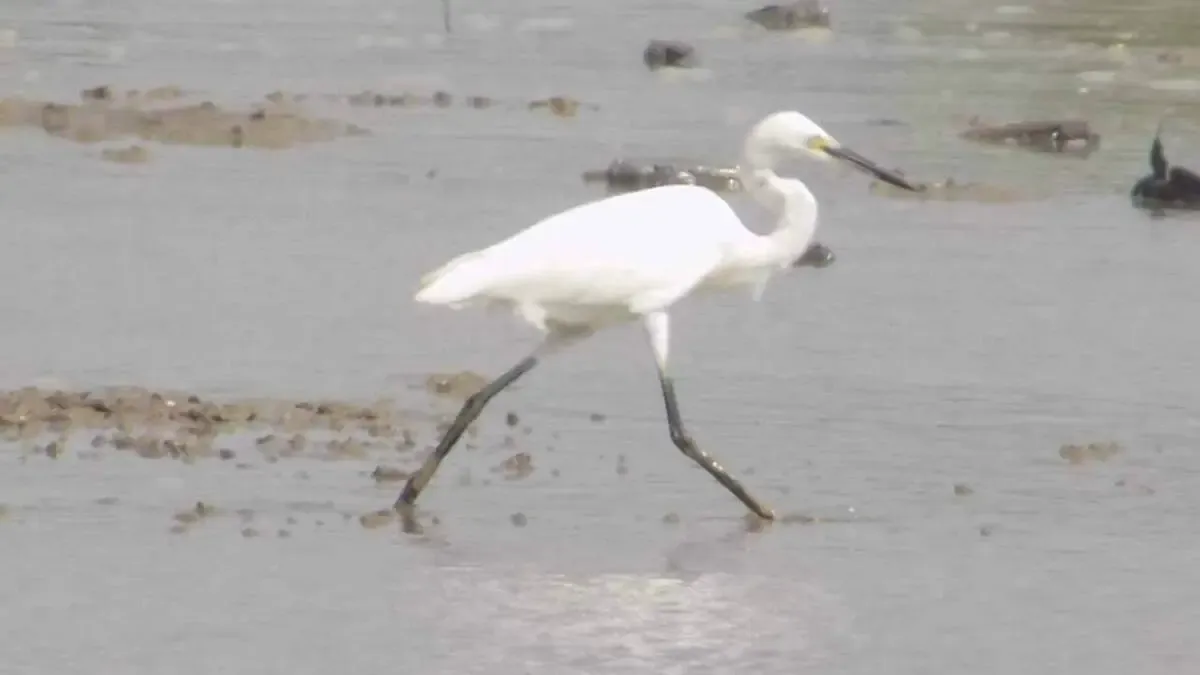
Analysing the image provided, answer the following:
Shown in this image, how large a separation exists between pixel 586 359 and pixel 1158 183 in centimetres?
692

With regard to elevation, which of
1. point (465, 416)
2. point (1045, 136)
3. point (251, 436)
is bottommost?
point (1045, 136)

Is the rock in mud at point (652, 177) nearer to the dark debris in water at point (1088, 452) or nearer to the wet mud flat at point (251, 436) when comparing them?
the wet mud flat at point (251, 436)

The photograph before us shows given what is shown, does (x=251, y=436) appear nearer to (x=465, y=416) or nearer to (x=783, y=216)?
(x=465, y=416)

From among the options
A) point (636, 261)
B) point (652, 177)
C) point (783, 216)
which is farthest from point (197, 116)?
point (636, 261)

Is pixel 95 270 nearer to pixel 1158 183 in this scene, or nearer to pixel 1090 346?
pixel 1090 346

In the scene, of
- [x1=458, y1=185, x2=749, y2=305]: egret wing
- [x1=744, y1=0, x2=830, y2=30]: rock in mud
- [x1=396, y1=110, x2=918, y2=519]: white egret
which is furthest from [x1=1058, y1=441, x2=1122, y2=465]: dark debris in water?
[x1=744, y1=0, x2=830, y2=30]: rock in mud

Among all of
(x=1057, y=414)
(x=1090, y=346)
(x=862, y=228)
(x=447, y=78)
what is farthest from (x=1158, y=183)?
(x=447, y=78)

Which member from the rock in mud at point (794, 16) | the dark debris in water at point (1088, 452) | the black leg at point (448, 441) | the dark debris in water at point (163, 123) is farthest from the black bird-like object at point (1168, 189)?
the rock in mud at point (794, 16)

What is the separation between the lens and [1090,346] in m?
12.7

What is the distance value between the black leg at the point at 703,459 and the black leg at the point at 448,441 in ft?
1.71

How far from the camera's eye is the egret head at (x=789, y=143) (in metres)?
9.59

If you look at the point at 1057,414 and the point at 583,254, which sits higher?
the point at 583,254

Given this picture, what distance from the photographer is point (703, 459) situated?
31.2 feet

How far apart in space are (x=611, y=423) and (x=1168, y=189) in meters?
7.88
